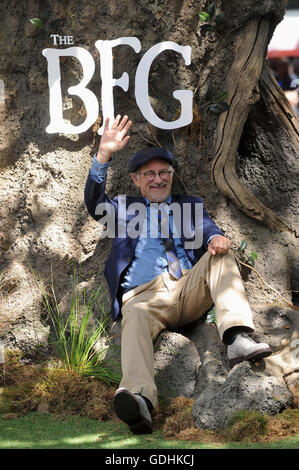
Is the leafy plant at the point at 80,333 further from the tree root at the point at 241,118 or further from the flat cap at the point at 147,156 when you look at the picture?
the tree root at the point at 241,118

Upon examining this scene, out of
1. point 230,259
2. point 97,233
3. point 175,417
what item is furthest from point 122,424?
point 97,233

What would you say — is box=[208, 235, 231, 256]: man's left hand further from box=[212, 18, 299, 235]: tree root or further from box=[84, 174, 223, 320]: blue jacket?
box=[212, 18, 299, 235]: tree root

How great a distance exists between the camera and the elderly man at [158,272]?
4453 millimetres

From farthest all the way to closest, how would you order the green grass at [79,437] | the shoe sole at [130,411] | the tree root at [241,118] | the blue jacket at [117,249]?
1. the tree root at [241,118]
2. the blue jacket at [117,249]
3. the shoe sole at [130,411]
4. the green grass at [79,437]

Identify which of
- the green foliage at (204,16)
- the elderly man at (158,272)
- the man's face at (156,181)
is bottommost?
the elderly man at (158,272)

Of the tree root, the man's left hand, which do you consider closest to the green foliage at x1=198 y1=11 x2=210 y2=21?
the tree root

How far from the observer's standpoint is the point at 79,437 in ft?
14.0

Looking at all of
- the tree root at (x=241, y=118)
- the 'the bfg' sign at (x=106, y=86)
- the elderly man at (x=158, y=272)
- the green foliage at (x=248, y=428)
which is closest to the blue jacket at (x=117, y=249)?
the elderly man at (x=158, y=272)

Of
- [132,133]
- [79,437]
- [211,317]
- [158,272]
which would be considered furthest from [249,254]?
[79,437]

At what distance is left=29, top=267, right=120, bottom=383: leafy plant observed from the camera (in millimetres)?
5031

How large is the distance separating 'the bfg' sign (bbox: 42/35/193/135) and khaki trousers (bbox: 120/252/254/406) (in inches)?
58.4

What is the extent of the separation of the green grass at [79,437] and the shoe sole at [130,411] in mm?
77

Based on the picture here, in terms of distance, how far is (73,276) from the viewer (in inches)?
225
